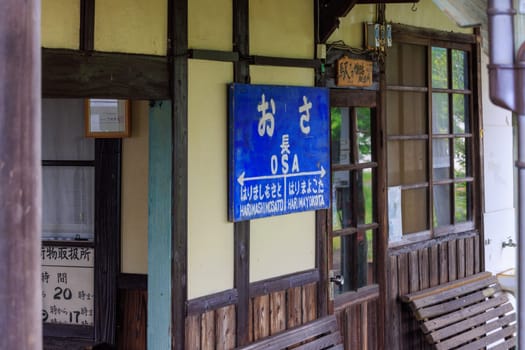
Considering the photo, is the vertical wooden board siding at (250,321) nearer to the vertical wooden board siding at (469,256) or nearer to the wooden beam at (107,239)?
the wooden beam at (107,239)

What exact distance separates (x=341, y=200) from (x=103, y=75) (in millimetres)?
2686

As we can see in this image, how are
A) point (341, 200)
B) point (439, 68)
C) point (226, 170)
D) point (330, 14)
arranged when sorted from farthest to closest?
1. point (439, 68)
2. point (341, 200)
3. point (330, 14)
4. point (226, 170)

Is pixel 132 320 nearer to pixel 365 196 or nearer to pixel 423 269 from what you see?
pixel 365 196

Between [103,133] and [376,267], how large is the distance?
9.01 ft

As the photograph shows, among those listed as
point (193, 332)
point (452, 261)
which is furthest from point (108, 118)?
point (452, 261)

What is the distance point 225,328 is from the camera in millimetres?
4887

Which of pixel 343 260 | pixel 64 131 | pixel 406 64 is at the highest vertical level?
pixel 406 64

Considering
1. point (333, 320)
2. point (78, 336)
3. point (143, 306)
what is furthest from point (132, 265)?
point (333, 320)

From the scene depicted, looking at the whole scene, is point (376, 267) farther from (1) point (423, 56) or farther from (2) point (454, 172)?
(1) point (423, 56)

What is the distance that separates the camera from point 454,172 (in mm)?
7453

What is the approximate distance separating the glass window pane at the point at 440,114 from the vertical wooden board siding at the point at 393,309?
4.84ft

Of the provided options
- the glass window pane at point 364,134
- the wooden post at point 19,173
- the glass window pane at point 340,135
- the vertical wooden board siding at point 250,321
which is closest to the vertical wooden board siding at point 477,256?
the glass window pane at point 364,134

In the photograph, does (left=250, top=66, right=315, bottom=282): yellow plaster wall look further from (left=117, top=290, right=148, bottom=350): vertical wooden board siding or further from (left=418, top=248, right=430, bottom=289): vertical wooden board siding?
(left=418, top=248, right=430, bottom=289): vertical wooden board siding

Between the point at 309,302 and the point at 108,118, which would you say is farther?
the point at 309,302
